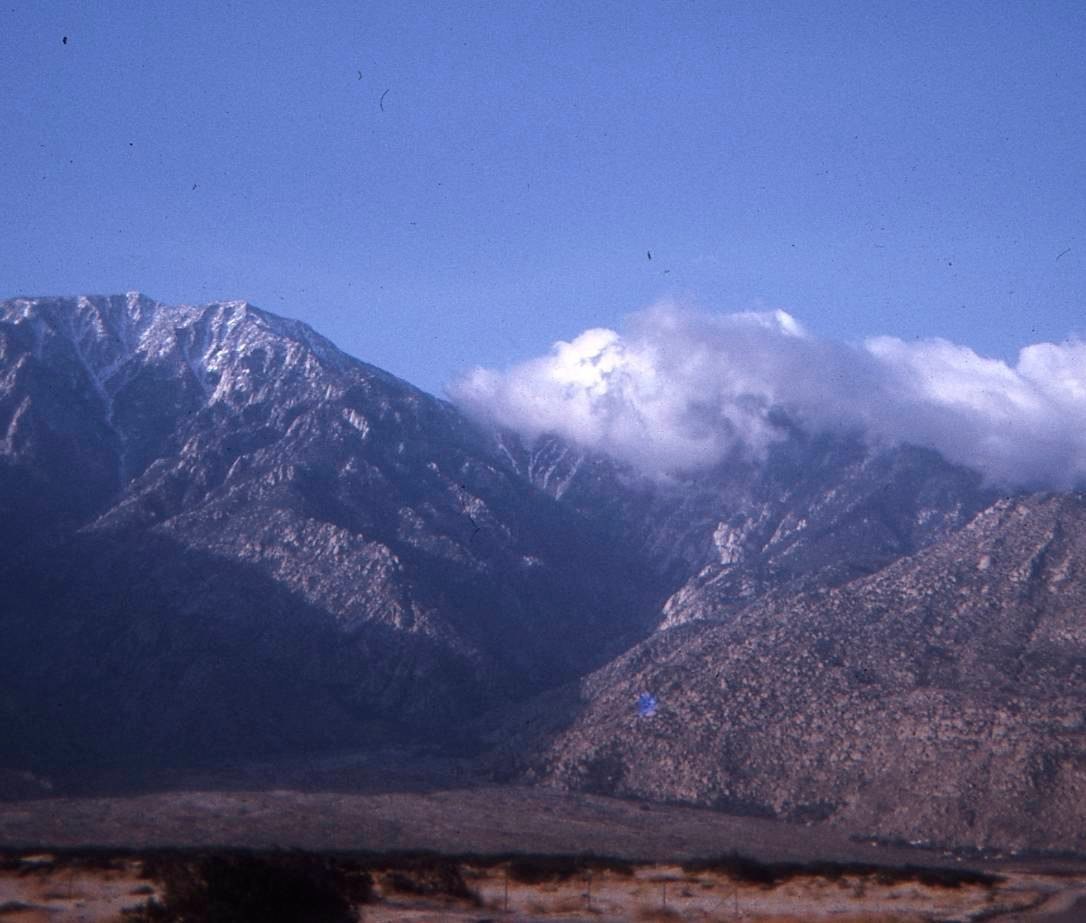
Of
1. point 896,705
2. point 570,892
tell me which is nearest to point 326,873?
point 570,892

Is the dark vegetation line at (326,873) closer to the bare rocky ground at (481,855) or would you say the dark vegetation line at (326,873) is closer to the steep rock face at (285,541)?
the bare rocky ground at (481,855)

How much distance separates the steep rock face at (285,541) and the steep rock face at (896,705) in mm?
25145

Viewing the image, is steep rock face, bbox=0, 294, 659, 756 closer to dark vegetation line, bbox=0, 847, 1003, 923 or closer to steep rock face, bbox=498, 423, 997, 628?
steep rock face, bbox=498, 423, 997, 628

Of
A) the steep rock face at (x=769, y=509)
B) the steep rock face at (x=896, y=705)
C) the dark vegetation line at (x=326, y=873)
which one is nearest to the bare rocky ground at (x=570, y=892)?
the dark vegetation line at (x=326, y=873)

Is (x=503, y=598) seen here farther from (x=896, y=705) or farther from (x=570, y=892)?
(x=570, y=892)

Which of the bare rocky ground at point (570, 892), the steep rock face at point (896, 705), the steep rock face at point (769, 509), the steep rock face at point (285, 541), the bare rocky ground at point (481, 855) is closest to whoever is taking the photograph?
the bare rocky ground at point (570, 892)

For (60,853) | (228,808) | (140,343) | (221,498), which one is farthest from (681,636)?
(140,343)

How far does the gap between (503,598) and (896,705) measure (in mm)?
66707

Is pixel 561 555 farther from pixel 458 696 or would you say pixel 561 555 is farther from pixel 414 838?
pixel 414 838

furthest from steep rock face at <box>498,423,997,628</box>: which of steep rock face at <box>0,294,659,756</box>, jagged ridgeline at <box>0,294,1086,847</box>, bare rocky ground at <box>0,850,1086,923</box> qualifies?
bare rocky ground at <box>0,850,1086,923</box>

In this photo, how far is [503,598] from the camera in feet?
449

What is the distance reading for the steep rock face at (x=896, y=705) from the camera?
6625cm

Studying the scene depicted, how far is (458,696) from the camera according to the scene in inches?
4535

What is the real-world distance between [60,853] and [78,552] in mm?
85782
